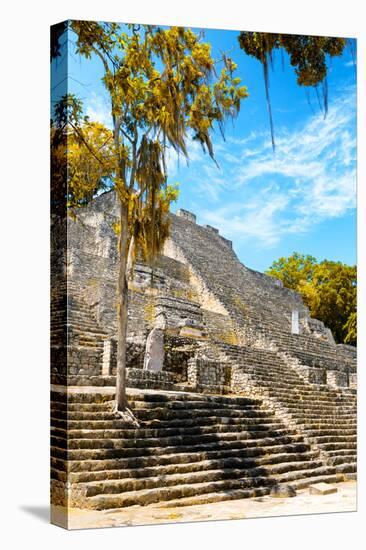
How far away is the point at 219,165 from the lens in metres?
9.59

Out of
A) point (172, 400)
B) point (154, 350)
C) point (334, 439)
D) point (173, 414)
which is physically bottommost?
point (334, 439)

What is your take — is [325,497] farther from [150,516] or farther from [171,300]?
[171,300]

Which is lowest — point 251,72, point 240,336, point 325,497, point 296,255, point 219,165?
point 325,497

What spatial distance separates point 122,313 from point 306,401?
191 inches

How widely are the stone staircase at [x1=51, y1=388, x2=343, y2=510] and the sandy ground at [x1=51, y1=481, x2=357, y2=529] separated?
0.09m

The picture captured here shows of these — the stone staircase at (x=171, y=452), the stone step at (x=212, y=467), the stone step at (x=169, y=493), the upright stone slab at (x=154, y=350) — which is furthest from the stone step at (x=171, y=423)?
the upright stone slab at (x=154, y=350)

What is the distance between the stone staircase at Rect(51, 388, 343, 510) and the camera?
24.5 feet

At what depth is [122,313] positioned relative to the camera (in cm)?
858

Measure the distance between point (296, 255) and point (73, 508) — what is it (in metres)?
5.91

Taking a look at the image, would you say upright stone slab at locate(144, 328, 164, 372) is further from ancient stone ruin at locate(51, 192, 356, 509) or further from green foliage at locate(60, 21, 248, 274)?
green foliage at locate(60, 21, 248, 274)

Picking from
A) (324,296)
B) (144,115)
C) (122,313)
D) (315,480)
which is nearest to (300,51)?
(144,115)

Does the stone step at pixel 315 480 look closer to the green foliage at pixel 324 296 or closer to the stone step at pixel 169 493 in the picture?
the stone step at pixel 169 493

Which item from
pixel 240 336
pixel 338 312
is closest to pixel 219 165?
pixel 240 336

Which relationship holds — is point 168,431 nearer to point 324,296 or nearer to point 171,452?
point 171,452
